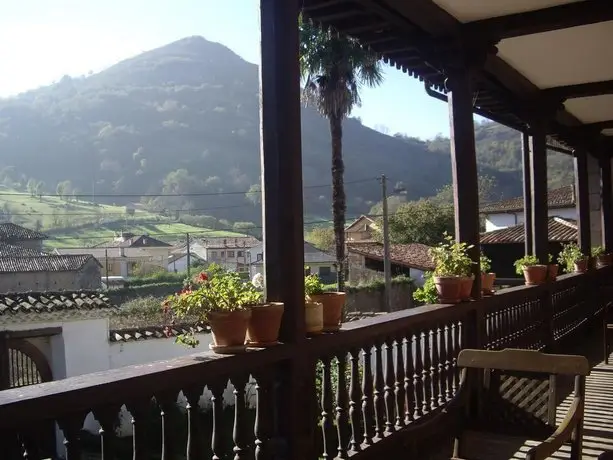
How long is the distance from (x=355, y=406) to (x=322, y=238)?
148 feet

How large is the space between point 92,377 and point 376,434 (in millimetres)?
1723

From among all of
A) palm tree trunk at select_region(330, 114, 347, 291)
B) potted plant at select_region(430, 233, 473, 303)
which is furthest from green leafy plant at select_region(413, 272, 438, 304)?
palm tree trunk at select_region(330, 114, 347, 291)

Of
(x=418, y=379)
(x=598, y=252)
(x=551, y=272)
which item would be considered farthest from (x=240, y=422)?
(x=598, y=252)

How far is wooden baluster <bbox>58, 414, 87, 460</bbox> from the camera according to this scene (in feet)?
5.48

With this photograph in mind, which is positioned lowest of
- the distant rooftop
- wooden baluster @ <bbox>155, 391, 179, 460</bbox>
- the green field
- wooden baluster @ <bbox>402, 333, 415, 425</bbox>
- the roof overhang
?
wooden baluster @ <bbox>402, 333, 415, 425</bbox>

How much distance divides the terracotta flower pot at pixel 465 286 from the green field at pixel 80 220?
55.3 metres

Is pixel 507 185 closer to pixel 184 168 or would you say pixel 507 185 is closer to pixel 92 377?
pixel 184 168


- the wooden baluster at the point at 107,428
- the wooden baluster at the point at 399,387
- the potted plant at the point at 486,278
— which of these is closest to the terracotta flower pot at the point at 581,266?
the potted plant at the point at 486,278

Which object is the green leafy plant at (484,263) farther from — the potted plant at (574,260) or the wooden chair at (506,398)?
the potted plant at (574,260)

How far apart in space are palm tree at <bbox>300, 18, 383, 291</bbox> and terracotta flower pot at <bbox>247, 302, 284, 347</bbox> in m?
15.0

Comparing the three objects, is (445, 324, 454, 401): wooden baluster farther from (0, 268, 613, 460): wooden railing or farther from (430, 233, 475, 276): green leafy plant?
(430, 233, 475, 276): green leafy plant

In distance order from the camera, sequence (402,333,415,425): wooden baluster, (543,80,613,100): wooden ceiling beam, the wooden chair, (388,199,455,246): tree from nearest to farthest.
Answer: the wooden chair
(402,333,415,425): wooden baluster
(543,80,613,100): wooden ceiling beam
(388,199,455,246): tree

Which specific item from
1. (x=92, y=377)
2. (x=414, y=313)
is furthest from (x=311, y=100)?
(x=92, y=377)

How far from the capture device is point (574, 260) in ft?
25.6
